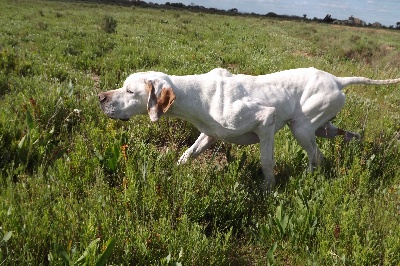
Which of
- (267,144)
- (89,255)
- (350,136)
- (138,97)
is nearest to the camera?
(89,255)

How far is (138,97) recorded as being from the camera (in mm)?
3602

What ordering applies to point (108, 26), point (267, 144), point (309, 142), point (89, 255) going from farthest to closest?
point (108, 26), point (309, 142), point (267, 144), point (89, 255)

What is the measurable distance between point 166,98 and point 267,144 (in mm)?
1234

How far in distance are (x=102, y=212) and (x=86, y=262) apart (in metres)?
0.55

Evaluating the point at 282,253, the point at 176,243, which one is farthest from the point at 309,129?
the point at 176,243

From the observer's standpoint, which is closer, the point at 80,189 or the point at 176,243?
the point at 176,243

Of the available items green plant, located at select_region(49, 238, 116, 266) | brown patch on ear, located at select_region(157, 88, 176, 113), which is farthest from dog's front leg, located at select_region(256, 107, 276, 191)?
green plant, located at select_region(49, 238, 116, 266)

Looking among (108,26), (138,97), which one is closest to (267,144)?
(138,97)

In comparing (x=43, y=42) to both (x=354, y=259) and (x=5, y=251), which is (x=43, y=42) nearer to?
(x=5, y=251)

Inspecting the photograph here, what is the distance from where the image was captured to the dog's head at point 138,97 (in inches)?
136

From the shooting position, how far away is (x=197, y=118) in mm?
3762

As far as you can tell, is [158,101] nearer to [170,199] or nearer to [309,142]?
[170,199]

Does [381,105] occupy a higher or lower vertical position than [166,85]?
lower

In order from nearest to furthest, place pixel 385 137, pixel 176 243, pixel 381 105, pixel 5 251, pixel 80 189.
→ pixel 5 251 < pixel 176 243 < pixel 80 189 < pixel 385 137 < pixel 381 105
